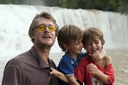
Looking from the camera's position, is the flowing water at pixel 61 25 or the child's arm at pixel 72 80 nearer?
the child's arm at pixel 72 80

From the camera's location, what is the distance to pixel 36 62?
151cm

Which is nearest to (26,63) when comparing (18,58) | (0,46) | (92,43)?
(18,58)

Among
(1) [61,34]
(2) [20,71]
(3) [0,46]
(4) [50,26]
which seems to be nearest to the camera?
(2) [20,71]

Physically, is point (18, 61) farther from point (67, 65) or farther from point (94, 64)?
point (94, 64)

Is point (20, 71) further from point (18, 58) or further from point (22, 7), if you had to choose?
point (22, 7)

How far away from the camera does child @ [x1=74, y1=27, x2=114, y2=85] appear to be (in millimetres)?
1712

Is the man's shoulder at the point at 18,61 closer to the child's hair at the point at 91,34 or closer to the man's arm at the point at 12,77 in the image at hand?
the man's arm at the point at 12,77

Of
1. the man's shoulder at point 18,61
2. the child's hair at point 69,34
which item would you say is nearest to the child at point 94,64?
the child's hair at point 69,34

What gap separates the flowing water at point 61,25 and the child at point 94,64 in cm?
297

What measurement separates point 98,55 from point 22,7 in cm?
1405

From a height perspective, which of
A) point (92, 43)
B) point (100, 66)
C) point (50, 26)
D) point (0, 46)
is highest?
Answer: point (50, 26)

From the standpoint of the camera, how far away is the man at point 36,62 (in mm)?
1307

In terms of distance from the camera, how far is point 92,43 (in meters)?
1.82

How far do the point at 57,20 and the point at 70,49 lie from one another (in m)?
14.1
